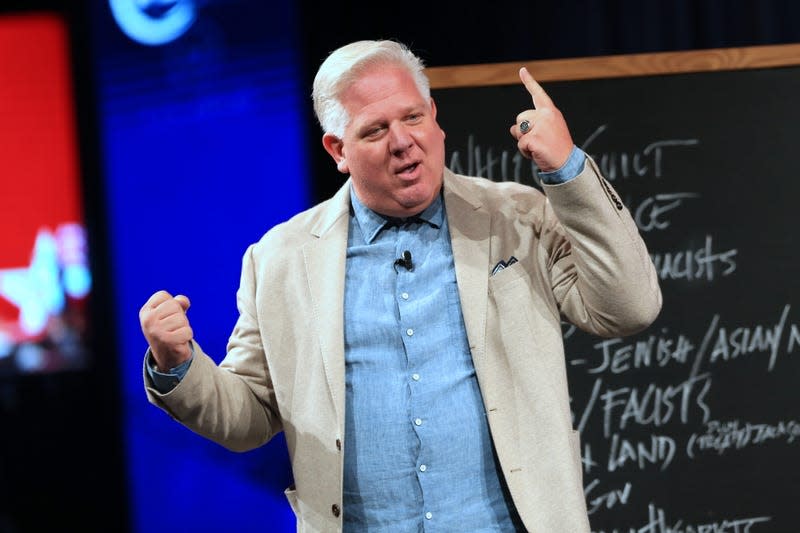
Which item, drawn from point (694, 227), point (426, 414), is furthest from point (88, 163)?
point (426, 414)

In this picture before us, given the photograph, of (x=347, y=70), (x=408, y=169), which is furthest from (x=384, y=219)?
(x=347, y=70)

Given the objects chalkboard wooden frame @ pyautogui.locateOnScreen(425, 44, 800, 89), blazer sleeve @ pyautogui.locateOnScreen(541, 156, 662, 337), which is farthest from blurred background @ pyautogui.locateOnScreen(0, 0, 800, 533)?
blazer sleeve @ pyautogui.locateOnScreen(541, 156, 662, 337)

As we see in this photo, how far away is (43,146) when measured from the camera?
3727mm

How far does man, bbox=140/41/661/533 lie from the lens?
168 cm

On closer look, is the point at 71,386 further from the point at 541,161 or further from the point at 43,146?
the point at 541,161

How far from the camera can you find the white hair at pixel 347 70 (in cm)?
178

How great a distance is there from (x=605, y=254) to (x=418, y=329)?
0.35m

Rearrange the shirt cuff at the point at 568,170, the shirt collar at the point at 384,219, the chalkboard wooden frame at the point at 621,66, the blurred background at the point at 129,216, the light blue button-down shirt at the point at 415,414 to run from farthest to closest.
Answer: the blurred background at the point at 129,216 → the chalkboard wooden frame at the point at 621,66 → the shirt collar at the point at 384,219 → the light blue button-down shirt at the point at 415,414 → the shirt cuff at the point at 568,170

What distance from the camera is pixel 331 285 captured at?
179 centimetres

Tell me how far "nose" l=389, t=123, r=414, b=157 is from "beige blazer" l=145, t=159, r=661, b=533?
16cm

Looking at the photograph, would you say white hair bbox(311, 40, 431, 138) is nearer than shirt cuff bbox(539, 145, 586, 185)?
No

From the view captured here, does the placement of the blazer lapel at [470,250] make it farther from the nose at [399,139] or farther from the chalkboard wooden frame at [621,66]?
the chalkboard wooden frame at [621,66]

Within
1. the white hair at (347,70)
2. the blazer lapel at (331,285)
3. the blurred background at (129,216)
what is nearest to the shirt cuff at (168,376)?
the blazer lapel at (331,285)

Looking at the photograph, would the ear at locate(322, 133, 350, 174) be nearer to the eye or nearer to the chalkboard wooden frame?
the eye
